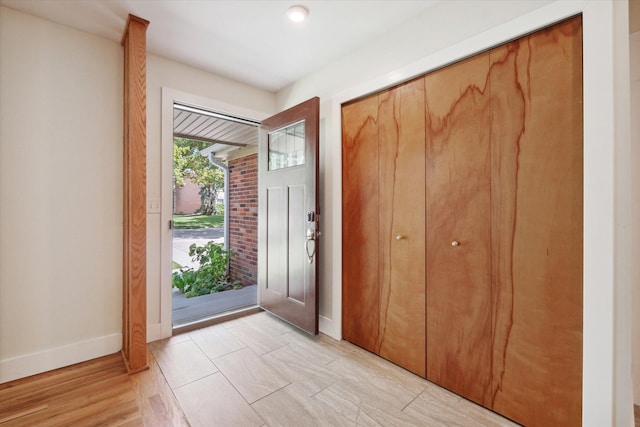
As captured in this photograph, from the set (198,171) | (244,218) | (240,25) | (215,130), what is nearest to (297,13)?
(240,25)

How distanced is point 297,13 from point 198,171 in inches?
231

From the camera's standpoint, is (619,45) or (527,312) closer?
(619,45)

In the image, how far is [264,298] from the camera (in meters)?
2.99

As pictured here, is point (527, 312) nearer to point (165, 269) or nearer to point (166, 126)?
point (165, 269)

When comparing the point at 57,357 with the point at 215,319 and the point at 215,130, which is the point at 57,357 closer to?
the point at 215,319

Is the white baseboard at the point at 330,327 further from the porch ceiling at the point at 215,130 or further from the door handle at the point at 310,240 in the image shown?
the porch ceiling at the point at 215,130

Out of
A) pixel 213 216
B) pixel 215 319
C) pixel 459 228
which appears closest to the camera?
pixel 459 228

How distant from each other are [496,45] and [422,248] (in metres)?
1.24

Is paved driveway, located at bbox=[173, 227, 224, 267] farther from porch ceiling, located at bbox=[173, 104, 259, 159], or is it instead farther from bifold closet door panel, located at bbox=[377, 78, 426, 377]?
bifold closet door panel, located at bbox=[377, 78, 426, 377]

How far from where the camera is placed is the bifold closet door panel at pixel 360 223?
2148 mm

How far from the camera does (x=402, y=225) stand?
1.97 metres

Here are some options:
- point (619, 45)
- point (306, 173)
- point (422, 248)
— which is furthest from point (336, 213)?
point (619, 45)

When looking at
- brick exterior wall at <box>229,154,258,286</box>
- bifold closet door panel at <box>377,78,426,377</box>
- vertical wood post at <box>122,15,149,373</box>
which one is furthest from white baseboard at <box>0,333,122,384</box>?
brick exterior wall at <box>229,154,258,286</box>

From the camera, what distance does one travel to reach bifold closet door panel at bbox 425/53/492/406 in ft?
5.16
